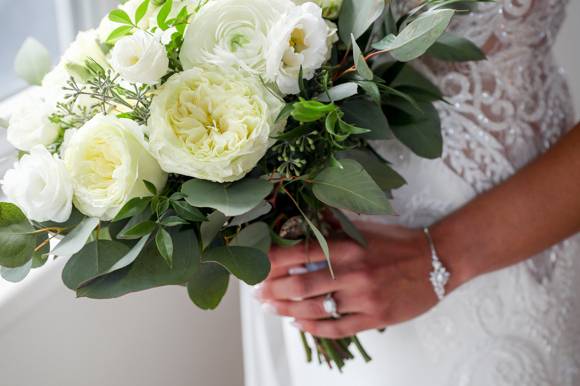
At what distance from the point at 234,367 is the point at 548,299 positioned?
2.55 feet

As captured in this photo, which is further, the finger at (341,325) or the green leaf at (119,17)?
the finger at (341,325)

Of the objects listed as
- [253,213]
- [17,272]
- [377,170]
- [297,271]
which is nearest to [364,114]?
[377,170]

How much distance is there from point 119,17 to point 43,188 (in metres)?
0.17

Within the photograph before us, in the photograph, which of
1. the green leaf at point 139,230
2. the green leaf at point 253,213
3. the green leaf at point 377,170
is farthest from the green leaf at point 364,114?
the green leaf at point 139,230

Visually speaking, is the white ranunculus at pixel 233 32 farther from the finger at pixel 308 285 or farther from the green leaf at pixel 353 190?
the finger at pixel 308 285

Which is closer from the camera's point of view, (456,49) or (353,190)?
(353,190)

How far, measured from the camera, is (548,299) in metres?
0.98

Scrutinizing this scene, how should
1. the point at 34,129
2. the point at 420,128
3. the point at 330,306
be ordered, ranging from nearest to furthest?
1. the point at 34,129
2. the point at 420,128
3. the point at 330,306

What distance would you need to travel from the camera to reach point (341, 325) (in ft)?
2.94

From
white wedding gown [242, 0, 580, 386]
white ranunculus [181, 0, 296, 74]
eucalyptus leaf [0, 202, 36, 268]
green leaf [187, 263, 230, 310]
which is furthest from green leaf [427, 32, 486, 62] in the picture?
eucalyptus leaf [0, 202, 36, 268]

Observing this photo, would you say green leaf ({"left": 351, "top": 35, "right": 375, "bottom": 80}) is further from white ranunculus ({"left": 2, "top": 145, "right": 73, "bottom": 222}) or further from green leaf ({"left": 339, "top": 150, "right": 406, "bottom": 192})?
white ranunculus ({"left": 2, "top": 145, "right": 73, "bottom": 222})

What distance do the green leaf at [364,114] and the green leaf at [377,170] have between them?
4 cm

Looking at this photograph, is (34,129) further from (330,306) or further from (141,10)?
(330,306)

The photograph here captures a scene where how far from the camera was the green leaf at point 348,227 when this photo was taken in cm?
80
